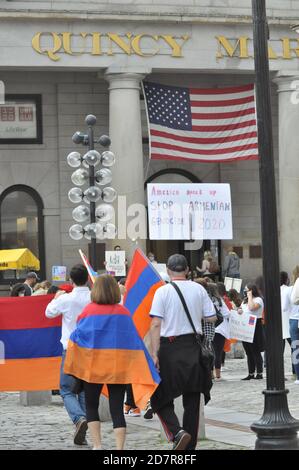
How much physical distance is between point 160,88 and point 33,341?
1930 centimetres

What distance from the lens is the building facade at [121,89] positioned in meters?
32.6

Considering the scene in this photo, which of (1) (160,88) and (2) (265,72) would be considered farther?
(1) (160,88)

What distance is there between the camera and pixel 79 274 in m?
13.4

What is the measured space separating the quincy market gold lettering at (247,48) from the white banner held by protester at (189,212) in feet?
17.6

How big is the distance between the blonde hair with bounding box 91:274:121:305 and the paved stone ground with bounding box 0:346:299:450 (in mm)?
1856

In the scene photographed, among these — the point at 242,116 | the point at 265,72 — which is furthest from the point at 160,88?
the point at 265,72

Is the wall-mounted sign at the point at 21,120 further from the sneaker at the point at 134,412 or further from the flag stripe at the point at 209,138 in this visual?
the sneaker at the point at 134,412

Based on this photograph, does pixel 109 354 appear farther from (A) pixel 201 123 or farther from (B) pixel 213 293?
(A) pixel 201 123

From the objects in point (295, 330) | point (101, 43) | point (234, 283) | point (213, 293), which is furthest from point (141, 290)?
point (101, 43)

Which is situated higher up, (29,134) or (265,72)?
(29,134)

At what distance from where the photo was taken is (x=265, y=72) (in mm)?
11828

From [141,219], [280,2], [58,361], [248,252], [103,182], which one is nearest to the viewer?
[58,361]

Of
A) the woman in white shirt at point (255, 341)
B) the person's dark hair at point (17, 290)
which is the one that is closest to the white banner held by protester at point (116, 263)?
the woman in white shirt at point (255, 341)

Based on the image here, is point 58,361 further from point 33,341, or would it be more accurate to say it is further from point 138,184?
point 138,184
